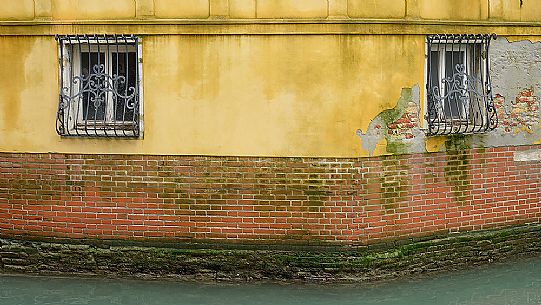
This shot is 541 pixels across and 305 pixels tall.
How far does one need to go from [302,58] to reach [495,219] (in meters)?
3.16

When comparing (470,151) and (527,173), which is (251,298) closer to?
(470,151)

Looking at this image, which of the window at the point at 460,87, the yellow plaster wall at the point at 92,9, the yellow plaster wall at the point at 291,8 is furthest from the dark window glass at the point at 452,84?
the yellow plaster wall at the point at 92,9

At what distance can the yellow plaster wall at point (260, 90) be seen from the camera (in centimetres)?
904

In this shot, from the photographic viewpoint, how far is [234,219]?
9.30 m

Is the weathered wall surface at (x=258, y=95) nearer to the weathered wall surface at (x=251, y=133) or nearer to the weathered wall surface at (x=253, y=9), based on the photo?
the weathered wall surface at (x=251, y=133)

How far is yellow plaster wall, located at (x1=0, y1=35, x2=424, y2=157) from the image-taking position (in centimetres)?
904

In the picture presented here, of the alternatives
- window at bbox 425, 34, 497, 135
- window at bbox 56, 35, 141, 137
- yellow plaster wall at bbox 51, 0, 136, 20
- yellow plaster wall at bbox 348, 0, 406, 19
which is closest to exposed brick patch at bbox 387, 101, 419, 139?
window at bbox 425, 34, 497, 135

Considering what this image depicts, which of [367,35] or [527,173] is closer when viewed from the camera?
[367,35]

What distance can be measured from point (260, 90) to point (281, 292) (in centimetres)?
218

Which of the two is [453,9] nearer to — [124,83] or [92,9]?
[124,83]

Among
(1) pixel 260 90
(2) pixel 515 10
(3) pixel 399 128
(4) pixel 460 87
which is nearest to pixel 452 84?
(4) pixel 460 87

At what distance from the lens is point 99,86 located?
948 centimetres

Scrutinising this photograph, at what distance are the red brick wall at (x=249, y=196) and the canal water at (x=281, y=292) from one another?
521 mm

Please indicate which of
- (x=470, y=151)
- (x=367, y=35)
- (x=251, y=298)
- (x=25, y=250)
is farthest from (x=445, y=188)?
(x=25, y=250)
